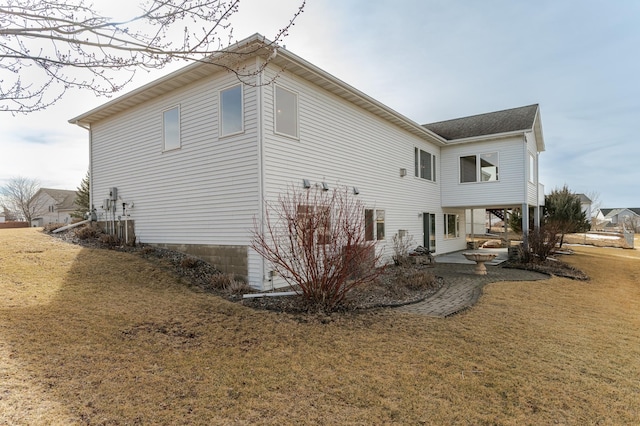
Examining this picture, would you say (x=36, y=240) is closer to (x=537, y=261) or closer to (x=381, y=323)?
(x=381, y=323)

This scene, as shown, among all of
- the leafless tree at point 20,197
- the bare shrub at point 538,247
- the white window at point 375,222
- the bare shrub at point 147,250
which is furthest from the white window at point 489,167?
the leafless tree at point 20,197

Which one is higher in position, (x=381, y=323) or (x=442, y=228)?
(x=442, y=228)

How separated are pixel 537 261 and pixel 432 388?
1233cm

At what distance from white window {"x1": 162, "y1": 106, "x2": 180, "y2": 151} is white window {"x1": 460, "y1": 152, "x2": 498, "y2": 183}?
1274cm

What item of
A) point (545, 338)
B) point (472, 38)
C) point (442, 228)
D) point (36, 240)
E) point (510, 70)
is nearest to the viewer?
point (545, 338)

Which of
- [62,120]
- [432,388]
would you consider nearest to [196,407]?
[432,388]

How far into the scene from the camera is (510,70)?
52.0 feet

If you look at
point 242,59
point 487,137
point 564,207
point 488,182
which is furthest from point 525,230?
point 242,59

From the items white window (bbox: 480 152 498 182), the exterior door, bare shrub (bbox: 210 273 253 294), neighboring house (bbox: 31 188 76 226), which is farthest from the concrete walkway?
neighboring house (bbox: 31 188 76 226)

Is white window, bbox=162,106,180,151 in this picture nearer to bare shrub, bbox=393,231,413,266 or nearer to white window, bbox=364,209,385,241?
white window, bbox=364,209,385,241

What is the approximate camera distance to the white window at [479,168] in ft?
51.7

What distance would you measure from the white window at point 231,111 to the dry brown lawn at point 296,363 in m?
4.17

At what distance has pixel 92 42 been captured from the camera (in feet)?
11.2

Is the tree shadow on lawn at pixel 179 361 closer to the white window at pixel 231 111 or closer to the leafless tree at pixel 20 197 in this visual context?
the white window at pixel 231 111
